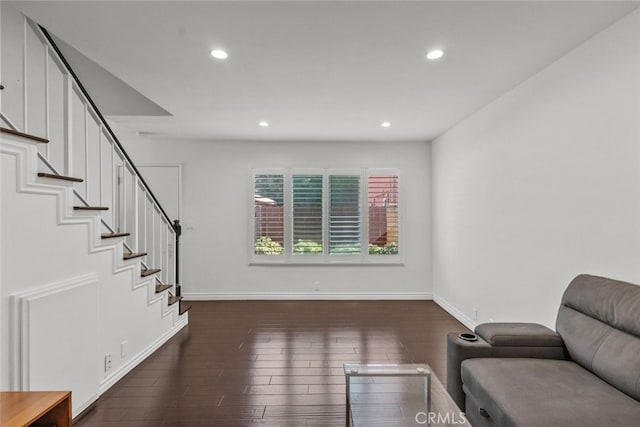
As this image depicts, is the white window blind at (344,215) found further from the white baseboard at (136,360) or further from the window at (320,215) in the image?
the white baseboard at (136,360)

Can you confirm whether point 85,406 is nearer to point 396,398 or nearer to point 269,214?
point 396,398

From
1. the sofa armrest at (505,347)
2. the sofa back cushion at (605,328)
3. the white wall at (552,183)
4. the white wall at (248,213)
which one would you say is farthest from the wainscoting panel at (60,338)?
the white wall at (552,183)

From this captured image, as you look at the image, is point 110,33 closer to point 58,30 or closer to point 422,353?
point 58,30

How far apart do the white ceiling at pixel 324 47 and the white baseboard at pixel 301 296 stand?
295 centimetres

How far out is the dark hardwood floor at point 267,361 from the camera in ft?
7.71

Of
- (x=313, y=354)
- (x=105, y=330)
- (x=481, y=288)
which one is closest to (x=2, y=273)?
(x=105, y=330)

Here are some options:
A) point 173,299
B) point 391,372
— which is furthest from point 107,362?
point 391,372

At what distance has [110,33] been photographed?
219cm

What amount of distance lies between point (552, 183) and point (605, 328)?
1198 millimetres

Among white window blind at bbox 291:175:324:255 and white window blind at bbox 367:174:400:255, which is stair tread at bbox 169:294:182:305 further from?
white window blind at bbox 367:174:400:255

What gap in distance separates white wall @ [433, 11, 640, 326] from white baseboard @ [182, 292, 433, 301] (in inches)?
46.6

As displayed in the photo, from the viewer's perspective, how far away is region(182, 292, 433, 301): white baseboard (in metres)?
5.38

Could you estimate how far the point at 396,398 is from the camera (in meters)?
2.07

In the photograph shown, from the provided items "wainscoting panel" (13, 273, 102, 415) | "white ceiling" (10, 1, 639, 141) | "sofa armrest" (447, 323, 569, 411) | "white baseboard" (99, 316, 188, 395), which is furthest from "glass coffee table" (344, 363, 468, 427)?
"white ceiling" (10, 1, 639, 141)
